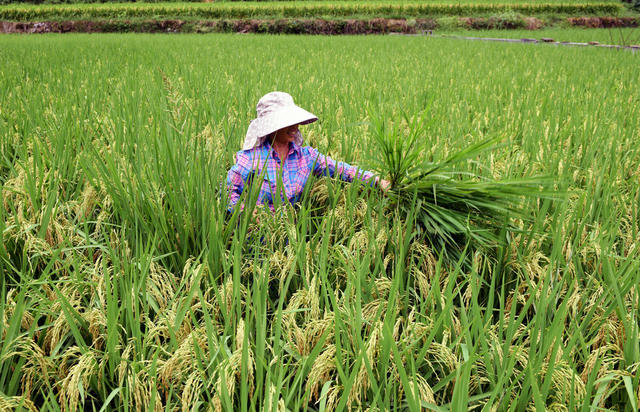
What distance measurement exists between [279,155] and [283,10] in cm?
1921

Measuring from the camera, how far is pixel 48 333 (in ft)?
2.81

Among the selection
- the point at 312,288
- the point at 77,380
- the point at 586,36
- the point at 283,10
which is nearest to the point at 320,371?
the point at 312,288

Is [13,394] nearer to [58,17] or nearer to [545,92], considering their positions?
[545,92]

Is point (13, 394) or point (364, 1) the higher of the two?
point (364, 1)

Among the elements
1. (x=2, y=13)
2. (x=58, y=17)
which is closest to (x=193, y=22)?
(x=58, y=17)

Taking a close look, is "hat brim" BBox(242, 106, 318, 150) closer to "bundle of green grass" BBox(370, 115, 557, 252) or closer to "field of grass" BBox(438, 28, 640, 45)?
"bundle of green grass" BBox(370, 115, 557, 252)

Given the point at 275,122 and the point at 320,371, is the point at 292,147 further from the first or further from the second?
the point at 320,371

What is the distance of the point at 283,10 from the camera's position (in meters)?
18.7

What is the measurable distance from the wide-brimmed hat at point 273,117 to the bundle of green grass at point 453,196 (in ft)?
1.00

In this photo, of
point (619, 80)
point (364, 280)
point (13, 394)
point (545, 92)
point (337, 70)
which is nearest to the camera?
point (13, 394)

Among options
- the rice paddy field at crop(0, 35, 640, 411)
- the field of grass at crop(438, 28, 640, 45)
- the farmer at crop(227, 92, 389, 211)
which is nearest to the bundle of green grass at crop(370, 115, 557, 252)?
the rice paddy field at crop(0, 35, 640, 411)

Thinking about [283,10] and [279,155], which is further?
[283,10]

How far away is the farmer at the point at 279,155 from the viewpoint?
1344 millimetres

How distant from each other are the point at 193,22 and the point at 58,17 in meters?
7.27
